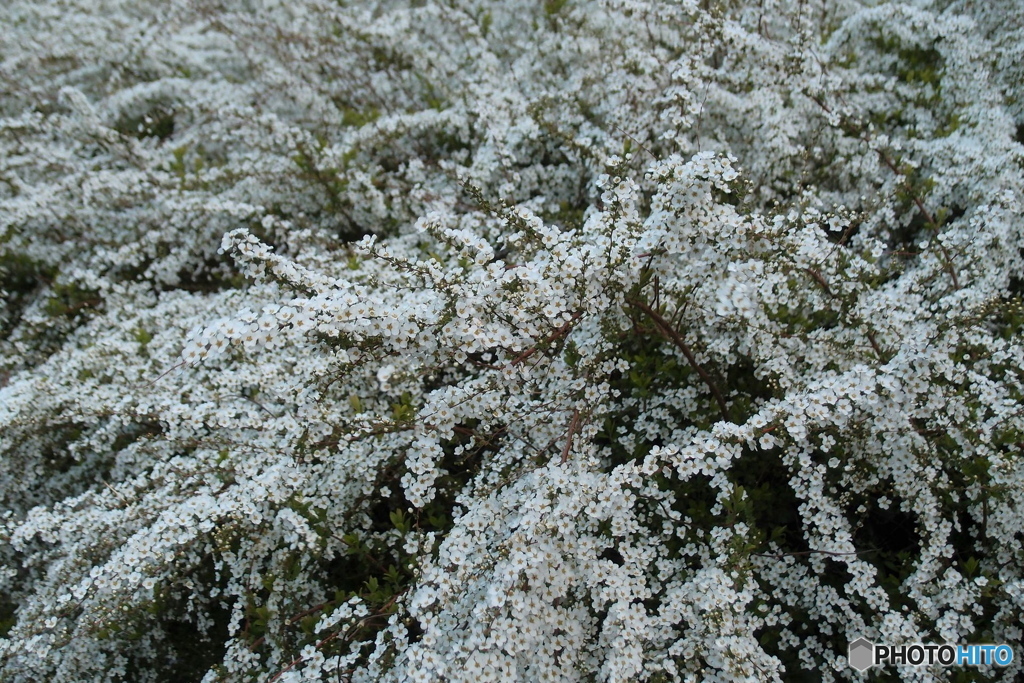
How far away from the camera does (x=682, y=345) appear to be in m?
3.04

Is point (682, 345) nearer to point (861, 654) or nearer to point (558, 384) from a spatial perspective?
point (558, 384)

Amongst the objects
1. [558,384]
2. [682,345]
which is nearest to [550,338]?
[558,384]

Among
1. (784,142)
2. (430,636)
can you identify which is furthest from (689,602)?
(784,142)

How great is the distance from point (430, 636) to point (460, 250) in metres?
1.49

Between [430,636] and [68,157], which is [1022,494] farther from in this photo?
[68,157]

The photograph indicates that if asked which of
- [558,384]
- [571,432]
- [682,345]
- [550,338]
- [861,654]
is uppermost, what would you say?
[682,345]

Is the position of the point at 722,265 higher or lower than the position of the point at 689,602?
higher

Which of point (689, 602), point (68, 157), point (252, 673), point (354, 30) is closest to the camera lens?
point (689, 602)

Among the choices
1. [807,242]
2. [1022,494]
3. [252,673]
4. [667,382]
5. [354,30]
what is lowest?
[252,673]

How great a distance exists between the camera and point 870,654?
2.70 m

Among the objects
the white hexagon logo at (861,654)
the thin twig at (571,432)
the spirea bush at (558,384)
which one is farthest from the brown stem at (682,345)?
the white hexagon logo at (861,654)

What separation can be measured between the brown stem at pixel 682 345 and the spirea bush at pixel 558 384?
0.37 feet

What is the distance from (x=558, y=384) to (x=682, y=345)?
586 millimetres

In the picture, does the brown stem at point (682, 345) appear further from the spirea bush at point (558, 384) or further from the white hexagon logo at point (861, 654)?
the white hexagon logo at point (861, 654)
